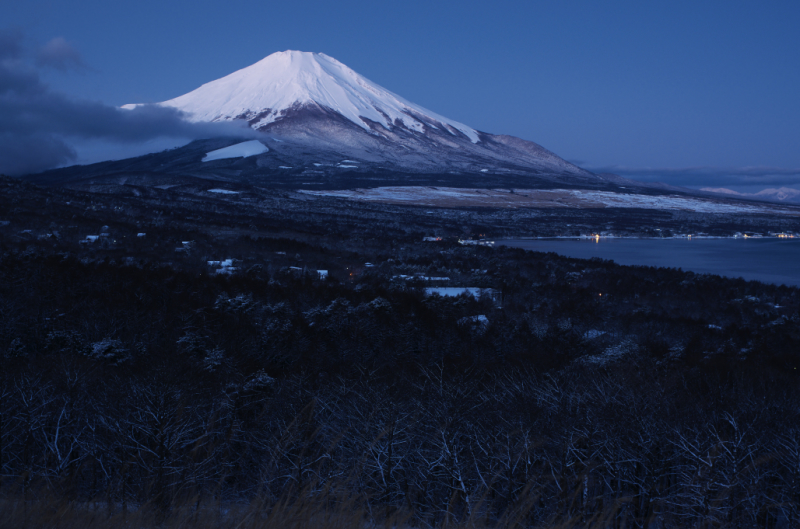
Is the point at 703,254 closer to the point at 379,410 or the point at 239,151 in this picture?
the point at 379,410

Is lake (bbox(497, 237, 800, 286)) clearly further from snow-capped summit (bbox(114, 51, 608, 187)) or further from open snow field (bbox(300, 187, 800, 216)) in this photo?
snow-capped summit (bbox(114, 51, 608, 187))

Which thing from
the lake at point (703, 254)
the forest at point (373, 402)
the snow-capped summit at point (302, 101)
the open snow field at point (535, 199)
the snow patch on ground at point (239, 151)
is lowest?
the lake at point (703, 254)

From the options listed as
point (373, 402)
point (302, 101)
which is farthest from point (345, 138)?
point (373, 402)

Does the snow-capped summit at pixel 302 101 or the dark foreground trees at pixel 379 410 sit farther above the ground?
the snow-capped summit at pixel 302 101

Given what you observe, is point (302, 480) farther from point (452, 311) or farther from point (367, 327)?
point (452, 311)

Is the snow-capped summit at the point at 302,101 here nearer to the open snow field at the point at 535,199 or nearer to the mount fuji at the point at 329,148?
the mount fuji at the point at 329,148

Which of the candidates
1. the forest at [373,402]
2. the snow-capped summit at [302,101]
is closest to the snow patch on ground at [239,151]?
the snow-capped summit at [302,101]

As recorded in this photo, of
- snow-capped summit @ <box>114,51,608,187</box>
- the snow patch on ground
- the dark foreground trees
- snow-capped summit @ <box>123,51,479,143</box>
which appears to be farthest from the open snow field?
the dark foreground trees
